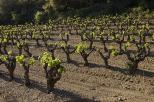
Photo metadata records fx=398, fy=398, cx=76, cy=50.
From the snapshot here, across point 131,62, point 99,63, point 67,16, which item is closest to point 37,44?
point 99,63

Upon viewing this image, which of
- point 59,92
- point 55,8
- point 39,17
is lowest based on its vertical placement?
point 59,92

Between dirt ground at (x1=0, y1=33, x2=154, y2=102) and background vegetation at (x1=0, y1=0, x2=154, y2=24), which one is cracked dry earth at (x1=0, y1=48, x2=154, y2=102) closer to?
dirt ground at (x1=0, y1=33, x2=154, y2=102)

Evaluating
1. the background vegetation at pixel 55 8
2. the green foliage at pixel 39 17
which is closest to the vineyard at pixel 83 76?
the background vegetation at pixel 55 8

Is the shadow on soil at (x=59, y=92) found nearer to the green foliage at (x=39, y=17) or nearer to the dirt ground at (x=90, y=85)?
the dirt ground at (x=90, y=85)

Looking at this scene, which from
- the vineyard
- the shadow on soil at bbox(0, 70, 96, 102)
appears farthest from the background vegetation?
the shadow on soil at bbox(0, 70, 96, 102)

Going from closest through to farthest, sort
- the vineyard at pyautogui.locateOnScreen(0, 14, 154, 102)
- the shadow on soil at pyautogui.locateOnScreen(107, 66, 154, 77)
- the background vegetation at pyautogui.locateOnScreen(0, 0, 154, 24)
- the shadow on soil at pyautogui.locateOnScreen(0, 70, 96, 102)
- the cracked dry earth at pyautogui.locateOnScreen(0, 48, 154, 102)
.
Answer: the shadow on soil at pyautogui.locateOnScreen(0, 70, 96, 102) < the cracked dry earth at pyautogui.locateOnScreen(0, 48, 154, 102) < the vineyard at pyautogui.locateOnScreen(0, 14, 154, 102) < the shadow on soil at pyautogui.locateOnScreen(107, 66, 154, 77) < the background vegetation at pyautogui.locateOnScreen(0, 0, 154, 24)

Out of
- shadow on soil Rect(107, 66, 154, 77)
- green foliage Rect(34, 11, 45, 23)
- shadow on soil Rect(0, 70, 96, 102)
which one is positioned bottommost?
shadow on soil Rect(0, 70, 96, 102)

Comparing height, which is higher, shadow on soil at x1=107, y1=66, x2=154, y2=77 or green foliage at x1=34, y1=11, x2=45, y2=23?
green foliage at x1=34, y1=11, x2=45, y2=23

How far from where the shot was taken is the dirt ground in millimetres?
21875

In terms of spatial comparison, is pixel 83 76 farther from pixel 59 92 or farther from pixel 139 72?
pixel 139 72

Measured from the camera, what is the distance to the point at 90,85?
23922 mm

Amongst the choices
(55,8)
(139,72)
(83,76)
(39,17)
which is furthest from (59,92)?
(55,8)

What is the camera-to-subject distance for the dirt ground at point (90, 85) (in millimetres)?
21875

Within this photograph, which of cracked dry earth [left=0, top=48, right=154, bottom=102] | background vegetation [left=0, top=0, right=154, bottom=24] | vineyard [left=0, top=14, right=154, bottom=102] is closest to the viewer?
cracked dry earth [left=0, top=48, right=154, bottom=102]
